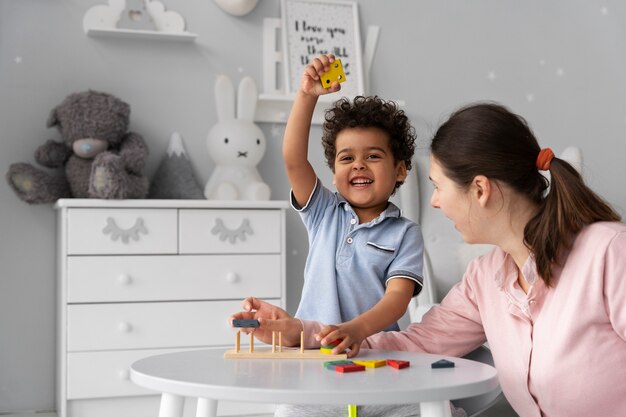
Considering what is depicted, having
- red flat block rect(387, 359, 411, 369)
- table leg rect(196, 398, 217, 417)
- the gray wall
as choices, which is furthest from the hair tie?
the gray wall

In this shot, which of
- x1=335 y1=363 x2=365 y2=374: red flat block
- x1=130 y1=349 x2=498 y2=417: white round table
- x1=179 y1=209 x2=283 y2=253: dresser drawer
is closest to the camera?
x1=130 y1=349 x2=498 y2=417: white round table

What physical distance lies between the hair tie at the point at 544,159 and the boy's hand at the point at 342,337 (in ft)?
1.23

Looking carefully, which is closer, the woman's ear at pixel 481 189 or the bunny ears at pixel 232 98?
the woman's ear at pixel 481 189

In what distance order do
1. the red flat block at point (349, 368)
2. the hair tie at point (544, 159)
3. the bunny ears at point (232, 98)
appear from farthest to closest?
1. the bunny ears at point (232, 98)
2. the hair tie at point (544, 159)
3. the red flat block at point (349, 368)

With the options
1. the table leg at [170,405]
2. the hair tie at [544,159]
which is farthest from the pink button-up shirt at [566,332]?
the table leg at [170,405]

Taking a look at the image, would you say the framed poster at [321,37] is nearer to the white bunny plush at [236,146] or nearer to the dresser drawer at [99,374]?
the white bunny plush at [236,146]

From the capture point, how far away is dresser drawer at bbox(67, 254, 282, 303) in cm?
228

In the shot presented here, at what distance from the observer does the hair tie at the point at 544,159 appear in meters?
1.19

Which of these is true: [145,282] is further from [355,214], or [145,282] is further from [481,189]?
[481,189]

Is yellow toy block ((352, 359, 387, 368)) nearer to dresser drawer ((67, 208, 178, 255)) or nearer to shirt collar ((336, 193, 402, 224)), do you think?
shirt collar ((336, 193, 402, 224))

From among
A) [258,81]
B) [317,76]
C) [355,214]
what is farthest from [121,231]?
[317,76]

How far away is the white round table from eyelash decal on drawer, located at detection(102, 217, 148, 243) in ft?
4.19

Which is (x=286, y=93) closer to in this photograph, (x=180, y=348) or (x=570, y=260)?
(x=180, y=348)

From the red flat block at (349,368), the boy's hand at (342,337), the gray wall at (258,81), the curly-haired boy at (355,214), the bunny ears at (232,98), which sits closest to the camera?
the red flat block at (349,368)
